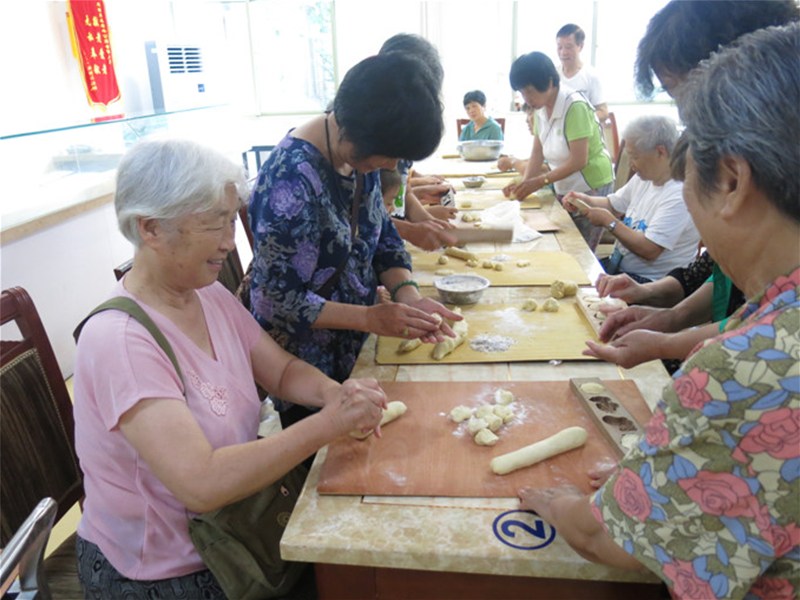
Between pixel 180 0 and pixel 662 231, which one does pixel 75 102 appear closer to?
pixel 180 0

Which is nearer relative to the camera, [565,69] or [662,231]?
[662,231]

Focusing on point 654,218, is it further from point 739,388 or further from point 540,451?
point 739,388

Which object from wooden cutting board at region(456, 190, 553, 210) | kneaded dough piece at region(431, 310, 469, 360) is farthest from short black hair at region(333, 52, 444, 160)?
wooden cutting board at region(456, 190, 553, 210)

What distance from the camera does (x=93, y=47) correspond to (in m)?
5.43

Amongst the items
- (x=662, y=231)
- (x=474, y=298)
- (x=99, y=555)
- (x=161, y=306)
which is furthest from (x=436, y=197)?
(x=99, y=555)

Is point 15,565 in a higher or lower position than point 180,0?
lower

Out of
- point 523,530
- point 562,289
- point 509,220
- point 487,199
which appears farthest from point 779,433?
point 487,199

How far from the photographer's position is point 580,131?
12.4 ft

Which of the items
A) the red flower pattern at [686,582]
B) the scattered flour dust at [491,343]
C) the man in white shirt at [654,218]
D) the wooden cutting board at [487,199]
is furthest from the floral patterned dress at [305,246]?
the wooden cutting board at [487,199]

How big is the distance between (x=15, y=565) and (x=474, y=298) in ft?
5.15

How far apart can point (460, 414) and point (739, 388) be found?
0.74 m

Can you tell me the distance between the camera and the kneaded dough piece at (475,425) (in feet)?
4.42

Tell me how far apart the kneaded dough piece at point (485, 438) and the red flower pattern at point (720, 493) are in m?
0.53

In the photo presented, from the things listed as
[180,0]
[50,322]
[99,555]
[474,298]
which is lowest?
[50,322]
